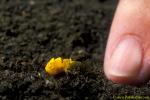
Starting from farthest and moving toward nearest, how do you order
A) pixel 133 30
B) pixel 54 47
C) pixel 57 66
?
1. pixel 54 47
2. pixel 133 30
3. pixel 57 66

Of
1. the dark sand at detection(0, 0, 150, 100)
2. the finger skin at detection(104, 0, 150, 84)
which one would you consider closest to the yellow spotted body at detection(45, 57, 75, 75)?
the dark sand at detection(0, 0, 150, 100)

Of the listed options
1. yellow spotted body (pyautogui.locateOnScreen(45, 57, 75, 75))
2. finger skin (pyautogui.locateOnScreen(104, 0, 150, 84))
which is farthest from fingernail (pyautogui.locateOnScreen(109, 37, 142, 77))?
yellow spotted body (pyautogui.locateOnScreen(45, 57, 75, 75))

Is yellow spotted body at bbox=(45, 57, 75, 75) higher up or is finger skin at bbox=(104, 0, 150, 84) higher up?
finger skin at bbox=(104, 0, 150, 84)

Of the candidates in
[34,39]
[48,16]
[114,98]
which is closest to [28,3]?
[48,16]

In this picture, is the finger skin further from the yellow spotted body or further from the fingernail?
the yellow spotted body

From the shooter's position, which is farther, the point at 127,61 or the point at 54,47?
the point at 54,47

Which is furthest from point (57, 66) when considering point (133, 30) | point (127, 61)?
point (133, 30)

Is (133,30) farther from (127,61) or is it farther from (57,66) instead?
(57,66)

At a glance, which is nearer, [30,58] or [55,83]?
[55,83]

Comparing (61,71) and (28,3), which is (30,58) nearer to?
(61,71)
